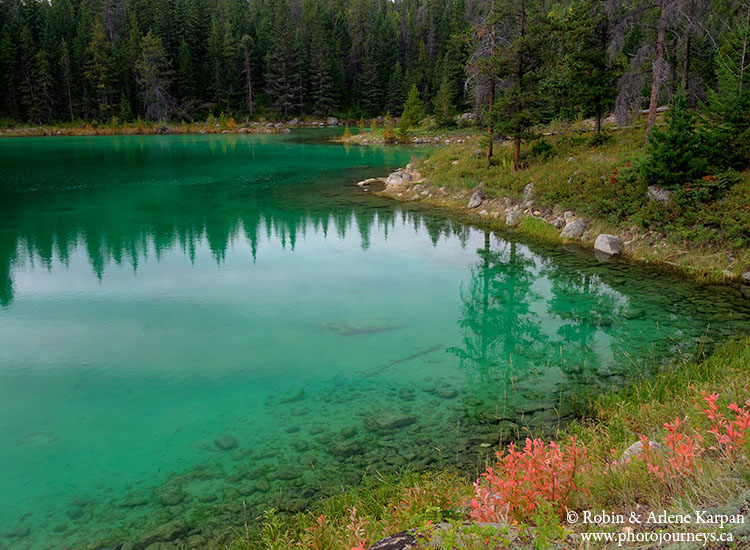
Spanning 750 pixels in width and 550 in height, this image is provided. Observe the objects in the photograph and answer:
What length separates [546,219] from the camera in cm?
2086

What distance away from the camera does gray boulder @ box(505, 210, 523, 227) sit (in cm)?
2188

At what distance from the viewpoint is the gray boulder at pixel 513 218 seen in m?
21.9

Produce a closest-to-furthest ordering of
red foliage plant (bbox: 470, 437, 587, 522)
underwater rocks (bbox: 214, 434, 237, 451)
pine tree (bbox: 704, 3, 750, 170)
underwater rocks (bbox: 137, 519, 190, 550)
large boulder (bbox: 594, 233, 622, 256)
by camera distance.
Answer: red foliage plant (bbox: 470, 437, 587, 522) → underwater rocks (bbox: 137, 519, 190, 550) → underwater rocks (bbox: 214, 434, 237, 451) → pine tree (bbox: 704, 3, 750, 170) → large boulder (bbox: 594, 233, 622, 256)

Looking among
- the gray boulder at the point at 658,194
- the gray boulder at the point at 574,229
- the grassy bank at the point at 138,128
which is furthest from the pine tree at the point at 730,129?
the grassy bank at the point at 138,128

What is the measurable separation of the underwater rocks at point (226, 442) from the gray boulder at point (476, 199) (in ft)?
63.2

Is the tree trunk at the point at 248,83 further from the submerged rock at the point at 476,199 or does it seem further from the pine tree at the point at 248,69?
the submerged rock at the point at 476,199

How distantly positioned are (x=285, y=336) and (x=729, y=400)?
901 centimetres

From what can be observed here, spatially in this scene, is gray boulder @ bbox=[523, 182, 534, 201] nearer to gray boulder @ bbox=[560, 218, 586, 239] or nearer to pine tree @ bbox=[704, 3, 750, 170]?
gray boulder @ bbox=[560, 218, 586, 239]

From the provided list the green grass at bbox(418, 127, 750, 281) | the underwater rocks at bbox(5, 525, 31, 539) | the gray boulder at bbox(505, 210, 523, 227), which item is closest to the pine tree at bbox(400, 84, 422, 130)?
the green grass at bbox(418, 127, 750, 281)

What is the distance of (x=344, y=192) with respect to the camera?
3138cm

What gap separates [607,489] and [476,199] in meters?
21.7

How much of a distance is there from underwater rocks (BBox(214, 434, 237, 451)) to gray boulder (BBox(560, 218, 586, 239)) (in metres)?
15.4

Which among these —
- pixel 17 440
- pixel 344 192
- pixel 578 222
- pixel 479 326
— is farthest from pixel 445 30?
pixel 17 440

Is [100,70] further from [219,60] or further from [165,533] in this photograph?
[165,533]
